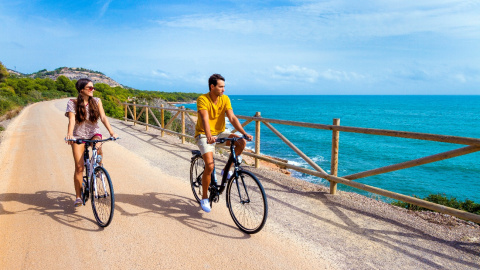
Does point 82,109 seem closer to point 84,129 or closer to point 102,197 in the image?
point 84,129

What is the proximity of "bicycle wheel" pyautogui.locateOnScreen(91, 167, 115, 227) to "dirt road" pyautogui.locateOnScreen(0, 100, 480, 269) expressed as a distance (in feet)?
0.46

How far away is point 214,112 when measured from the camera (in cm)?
417

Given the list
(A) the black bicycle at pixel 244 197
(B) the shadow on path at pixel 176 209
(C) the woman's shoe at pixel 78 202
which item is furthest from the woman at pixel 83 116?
(A) the black bicycle at pixel 244 197

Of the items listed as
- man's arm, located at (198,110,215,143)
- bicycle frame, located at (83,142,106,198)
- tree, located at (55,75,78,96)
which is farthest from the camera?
tree, located at (55,75,78,96)

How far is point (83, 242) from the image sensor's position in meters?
3.66

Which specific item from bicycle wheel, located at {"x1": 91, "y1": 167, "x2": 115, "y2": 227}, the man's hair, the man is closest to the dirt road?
bicycle wheel, located at {"x1": 91, "y1": 167, "x2": 115, "y2": 227}

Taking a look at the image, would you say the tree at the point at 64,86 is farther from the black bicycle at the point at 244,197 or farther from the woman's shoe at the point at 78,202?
the black bicycle at the point at 244,197

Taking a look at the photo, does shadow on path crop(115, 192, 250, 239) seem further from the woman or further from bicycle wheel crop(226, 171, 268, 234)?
the woman

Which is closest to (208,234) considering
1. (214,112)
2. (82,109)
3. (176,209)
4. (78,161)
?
(176,209)

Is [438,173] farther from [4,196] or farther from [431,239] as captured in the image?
[4,196]

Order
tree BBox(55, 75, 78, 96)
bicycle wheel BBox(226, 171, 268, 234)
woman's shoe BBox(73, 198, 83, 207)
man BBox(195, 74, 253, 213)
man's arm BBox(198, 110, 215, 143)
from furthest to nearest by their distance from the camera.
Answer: tree BBox(55, 75, 78, 96), woman's shoe BBox(73, 198, 83, 207), man BBox(195, 74, 253, 213), man's arm BBox(198, 110, 215, 143), bicycle wheel BBox(226, 171, 268, 234)

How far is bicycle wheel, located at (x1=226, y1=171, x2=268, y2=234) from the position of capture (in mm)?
3777

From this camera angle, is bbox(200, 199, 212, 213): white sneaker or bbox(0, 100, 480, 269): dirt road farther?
bbox(200, 199, 212, 213): white sneaker

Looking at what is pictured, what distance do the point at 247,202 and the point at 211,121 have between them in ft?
3.89
